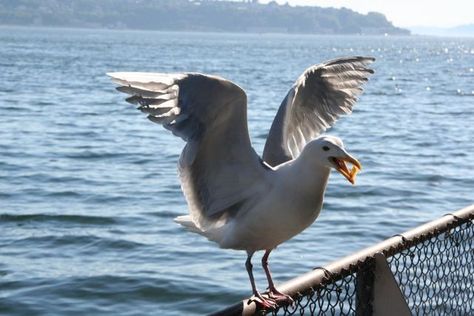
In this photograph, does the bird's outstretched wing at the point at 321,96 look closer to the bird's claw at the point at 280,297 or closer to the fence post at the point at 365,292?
the fence post at the point at 365,292

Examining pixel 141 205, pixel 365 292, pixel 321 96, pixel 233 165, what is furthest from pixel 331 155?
pixel 141 205

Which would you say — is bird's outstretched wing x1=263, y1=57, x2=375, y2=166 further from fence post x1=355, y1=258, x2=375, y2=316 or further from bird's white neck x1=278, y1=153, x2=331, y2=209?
fence post x1=355, y1=258, x2=375, y2=316

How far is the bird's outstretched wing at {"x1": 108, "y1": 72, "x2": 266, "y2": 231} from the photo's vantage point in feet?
14.9

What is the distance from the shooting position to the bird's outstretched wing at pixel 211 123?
454 cm

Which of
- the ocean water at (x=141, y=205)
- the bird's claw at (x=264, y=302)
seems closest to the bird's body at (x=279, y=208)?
the bird's claw at (x=264, y=302)

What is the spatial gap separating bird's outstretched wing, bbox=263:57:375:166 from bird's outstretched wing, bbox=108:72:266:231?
0.70 m

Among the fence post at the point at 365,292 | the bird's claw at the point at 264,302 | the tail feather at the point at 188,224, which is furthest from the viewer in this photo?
the tail feather at the point at 188,224

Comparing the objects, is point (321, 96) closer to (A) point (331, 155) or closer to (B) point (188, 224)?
(B) point (188, 224)

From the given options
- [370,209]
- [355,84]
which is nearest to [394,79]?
[370,209]

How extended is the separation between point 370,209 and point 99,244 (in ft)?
13.2

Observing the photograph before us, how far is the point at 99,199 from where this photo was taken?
1488cm

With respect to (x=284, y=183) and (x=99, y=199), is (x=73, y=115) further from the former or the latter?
(x=284, y=183)

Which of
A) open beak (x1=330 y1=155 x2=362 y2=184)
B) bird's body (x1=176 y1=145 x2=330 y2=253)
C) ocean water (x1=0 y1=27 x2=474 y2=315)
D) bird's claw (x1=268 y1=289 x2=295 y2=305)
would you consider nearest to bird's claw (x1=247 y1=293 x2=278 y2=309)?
bird's claw (x1=268 y1=289 x2=295 y2=305)

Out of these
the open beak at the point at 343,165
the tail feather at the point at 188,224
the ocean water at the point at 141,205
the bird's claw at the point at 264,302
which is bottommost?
the ocean water at the point at 141,205
